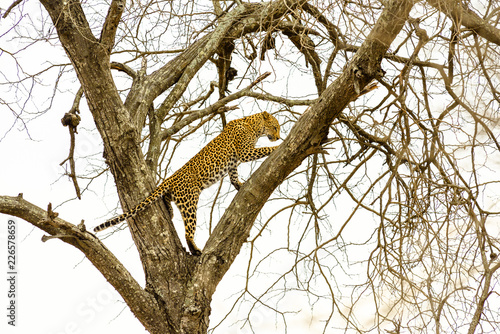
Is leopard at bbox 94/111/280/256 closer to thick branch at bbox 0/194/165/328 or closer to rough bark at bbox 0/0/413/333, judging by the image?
rough bark at bbox 0/0/413/333

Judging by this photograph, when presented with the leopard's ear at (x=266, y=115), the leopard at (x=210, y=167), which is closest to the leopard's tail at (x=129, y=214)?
the leopard at (x=210, y=167)

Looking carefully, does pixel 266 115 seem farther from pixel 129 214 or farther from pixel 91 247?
pixel 91 247

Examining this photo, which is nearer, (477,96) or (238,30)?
(477,96)

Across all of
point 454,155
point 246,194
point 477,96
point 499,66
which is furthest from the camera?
point 246,194

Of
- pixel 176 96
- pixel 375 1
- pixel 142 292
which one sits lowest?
pixel 142 292

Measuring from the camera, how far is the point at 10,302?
5988mm

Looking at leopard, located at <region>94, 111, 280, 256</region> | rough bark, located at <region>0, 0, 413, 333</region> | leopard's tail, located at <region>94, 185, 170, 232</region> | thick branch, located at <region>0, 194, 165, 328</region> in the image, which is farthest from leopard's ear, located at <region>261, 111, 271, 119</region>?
thick branch, located at <region>0, 194, 165, 328</region>

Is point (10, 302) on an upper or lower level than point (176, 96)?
lower

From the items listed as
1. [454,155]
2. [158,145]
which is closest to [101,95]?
[158,145]

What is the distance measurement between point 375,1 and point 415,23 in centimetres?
43

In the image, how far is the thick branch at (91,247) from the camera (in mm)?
3805

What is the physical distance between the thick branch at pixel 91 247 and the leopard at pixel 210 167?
29 cm

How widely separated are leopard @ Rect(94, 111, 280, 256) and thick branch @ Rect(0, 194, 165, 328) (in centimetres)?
29

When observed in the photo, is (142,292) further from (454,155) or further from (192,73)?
(454,155)
